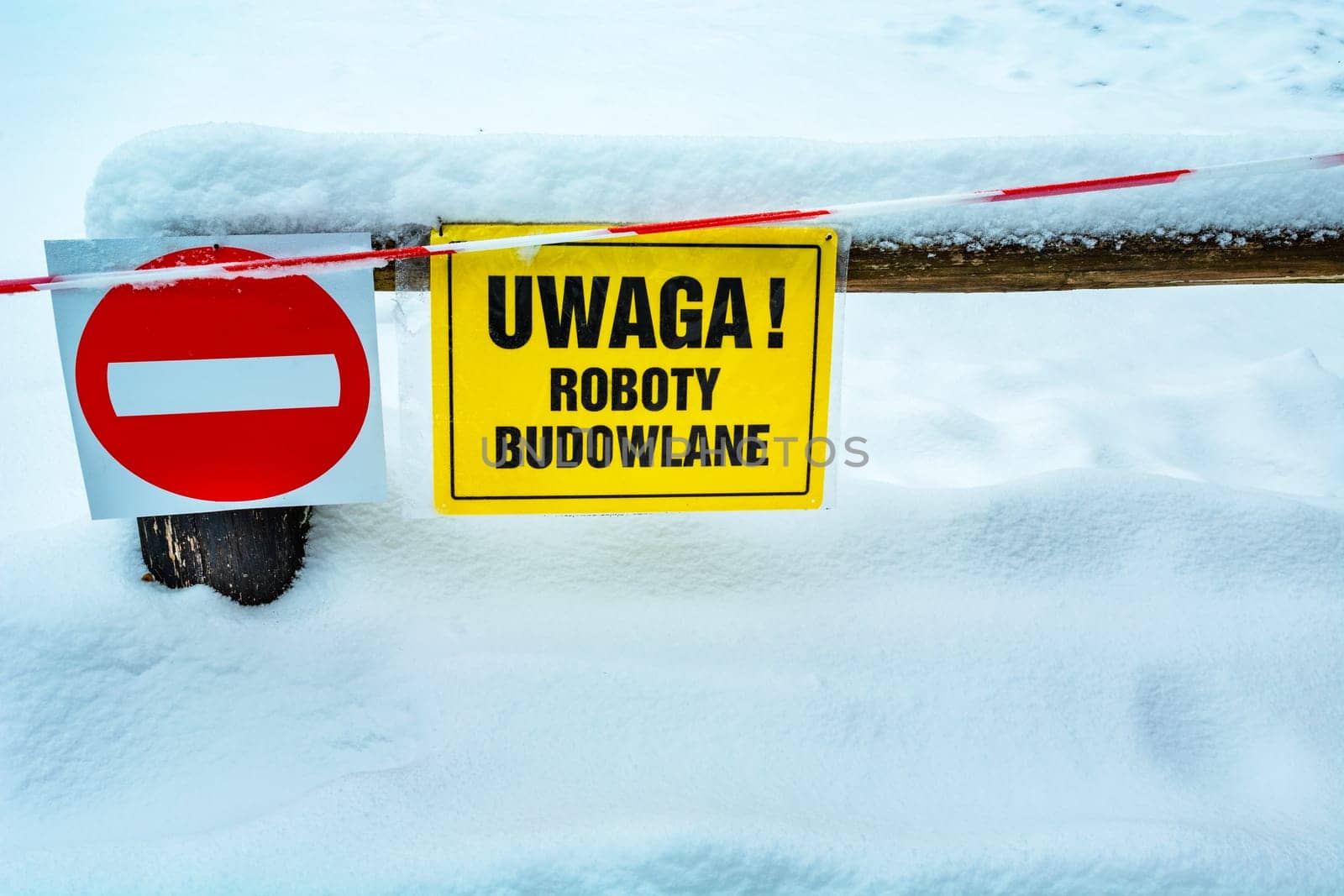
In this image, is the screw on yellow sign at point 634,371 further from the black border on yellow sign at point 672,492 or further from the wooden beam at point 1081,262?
the wooden beam at point 1081,262

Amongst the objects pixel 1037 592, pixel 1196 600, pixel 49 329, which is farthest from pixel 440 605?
pixel 49 329

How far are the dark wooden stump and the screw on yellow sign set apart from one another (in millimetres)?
290

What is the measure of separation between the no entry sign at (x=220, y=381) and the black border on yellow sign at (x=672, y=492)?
116 mm

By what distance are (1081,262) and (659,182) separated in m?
0.68

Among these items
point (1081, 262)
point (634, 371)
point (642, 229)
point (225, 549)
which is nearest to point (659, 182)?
point (642, 229)

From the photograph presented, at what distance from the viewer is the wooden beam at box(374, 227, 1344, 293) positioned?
128 cm

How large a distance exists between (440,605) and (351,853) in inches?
17.2

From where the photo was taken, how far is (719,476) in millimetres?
1355

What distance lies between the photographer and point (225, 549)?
134 centimetres

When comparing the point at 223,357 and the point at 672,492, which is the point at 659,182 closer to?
the point at 672,492

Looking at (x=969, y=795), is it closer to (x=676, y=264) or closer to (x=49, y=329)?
(x=676, y=264)

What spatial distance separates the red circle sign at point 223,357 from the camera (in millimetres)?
1166

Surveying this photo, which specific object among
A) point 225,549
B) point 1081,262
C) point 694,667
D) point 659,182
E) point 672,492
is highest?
point 659,182

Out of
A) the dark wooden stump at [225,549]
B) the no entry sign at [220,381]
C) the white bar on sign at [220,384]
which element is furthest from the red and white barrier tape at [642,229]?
the dark wooden stump at [225,549]
